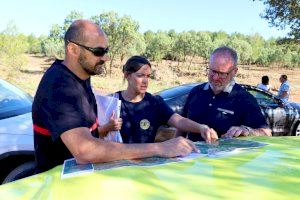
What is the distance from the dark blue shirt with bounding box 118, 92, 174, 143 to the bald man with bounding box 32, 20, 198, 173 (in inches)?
40.6

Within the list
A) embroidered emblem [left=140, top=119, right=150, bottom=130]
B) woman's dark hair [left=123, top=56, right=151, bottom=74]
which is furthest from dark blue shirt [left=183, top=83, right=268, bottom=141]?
woman's dark hair [left=123, top=56, right=151, bottom=74]

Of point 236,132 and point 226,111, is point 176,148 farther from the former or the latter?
point 226,111

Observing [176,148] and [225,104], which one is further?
[225,104]

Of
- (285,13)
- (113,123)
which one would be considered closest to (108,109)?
(113,123)

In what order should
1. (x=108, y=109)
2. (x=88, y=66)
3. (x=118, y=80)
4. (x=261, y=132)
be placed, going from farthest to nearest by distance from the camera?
(x=118, y=80) → (x=261, y=132) → (x=108, y=109) → (x=88, y=66)

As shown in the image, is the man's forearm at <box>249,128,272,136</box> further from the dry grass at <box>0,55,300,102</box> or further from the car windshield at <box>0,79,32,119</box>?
the dry grass at <box>0,55,300,102</box>

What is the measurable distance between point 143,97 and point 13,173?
5.71 feet

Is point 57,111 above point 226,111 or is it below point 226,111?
above

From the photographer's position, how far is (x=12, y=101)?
505 cm

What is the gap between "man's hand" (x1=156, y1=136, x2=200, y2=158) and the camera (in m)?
1.90

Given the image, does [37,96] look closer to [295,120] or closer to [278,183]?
[278,183]

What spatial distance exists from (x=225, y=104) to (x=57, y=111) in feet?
5.61

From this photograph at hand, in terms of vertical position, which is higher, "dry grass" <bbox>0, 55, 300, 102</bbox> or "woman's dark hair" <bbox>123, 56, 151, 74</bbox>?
"woman's dark hair" <bbox>123, 56, 151, 74</bbox>

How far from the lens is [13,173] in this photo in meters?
4.37
